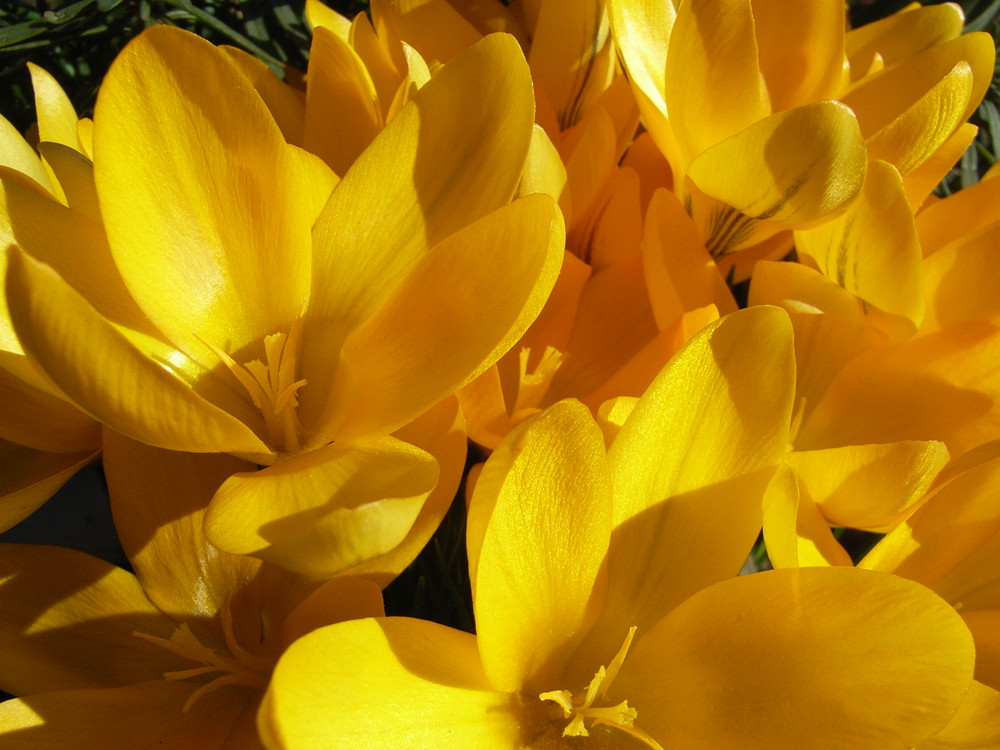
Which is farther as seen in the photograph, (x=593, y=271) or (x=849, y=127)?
(x=593, y=271)

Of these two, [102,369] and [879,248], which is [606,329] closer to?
[879,248]

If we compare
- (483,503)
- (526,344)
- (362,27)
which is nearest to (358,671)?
(483,503)

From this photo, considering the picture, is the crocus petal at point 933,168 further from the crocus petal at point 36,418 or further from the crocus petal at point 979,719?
the crocus petal at point 36,418

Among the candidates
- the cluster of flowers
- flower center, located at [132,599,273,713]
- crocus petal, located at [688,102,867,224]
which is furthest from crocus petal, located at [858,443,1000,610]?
flower center, located at [132,599,273,713]

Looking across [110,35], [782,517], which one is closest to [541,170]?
[782,517]

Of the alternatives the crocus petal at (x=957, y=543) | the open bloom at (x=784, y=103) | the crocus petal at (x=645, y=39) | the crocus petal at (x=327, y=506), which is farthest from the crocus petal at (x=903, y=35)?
the crocus petal at (x=327, y=506)

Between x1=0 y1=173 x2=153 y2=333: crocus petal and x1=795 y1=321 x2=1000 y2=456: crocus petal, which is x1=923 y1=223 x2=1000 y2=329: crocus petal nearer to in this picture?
x1=795 y1=321 x2=1000 y2=456: crocus petal

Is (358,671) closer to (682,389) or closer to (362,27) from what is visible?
(682,389)
